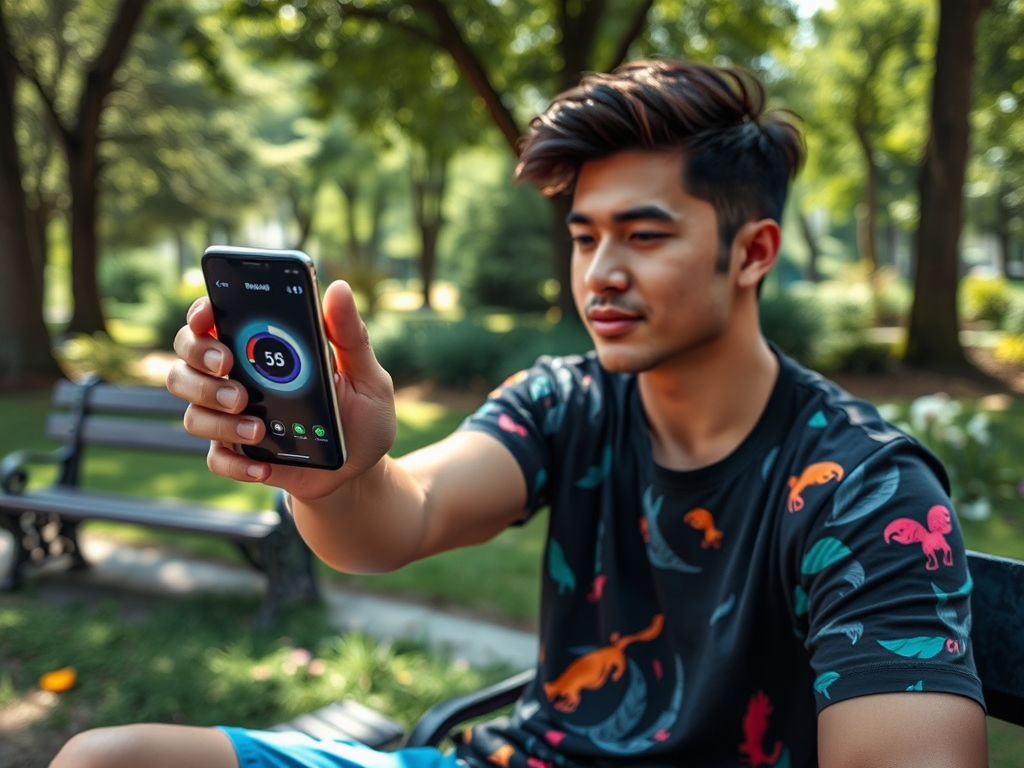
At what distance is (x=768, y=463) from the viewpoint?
6.02 ft

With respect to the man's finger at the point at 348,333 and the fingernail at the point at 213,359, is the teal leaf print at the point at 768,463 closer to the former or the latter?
the man's finger at the point at 348,333

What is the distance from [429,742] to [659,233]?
116 cm

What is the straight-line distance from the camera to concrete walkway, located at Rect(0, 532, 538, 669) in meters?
4.43

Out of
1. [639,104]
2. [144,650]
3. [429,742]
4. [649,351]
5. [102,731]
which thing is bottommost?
[144,650]

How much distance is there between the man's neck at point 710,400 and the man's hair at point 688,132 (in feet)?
0.66

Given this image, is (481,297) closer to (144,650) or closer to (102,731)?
(144,650)

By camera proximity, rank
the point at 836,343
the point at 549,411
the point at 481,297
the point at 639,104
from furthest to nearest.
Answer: the point at 481,297 → the point at 836,343 → the point at 549,411 → the point at 639,104

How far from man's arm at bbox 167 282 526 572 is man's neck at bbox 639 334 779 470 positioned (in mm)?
348

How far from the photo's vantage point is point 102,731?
5.15 feet

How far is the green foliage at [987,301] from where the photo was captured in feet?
71.4

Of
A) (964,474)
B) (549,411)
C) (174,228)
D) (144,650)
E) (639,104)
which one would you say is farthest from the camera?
Answer: (174,228)

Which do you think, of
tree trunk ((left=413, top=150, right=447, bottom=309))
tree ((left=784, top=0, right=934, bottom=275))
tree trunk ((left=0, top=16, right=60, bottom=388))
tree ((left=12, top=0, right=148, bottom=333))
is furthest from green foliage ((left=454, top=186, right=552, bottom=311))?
tree trunk ((left=0, top=16, right=60, bottom=388))

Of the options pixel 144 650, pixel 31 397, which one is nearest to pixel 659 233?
pixel 144 650

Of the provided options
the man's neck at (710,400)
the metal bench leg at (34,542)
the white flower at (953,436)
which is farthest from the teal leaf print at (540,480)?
the white flower at (953,436)
